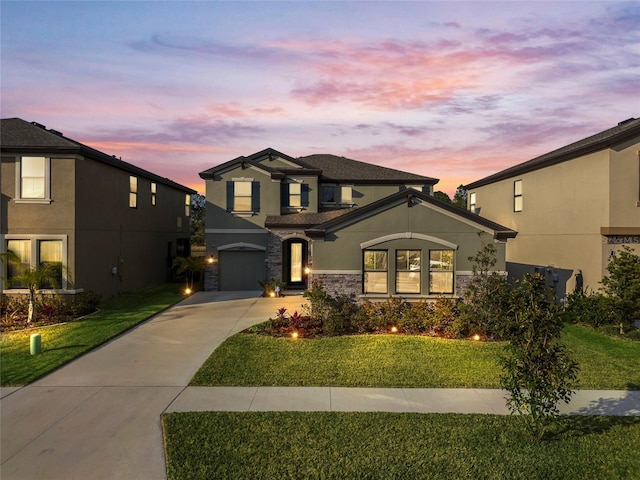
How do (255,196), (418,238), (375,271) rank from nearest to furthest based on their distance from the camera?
1. (418,238)
2. (375,271)
3. (255,196)

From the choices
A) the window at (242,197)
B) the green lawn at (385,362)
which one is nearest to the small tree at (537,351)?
the green lawn at (385,362)

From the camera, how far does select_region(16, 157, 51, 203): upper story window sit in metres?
15.1

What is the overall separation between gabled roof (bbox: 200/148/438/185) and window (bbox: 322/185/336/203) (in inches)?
18.4

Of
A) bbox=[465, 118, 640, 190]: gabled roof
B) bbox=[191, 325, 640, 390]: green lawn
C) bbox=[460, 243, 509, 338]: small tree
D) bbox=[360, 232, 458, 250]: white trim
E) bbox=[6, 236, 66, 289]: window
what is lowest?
bbox=[191, 325, 640, 390]: green lawn

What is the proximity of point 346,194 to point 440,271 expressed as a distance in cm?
1158

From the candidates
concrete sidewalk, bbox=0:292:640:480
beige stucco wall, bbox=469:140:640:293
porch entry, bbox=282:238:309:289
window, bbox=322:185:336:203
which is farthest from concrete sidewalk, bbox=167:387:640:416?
window, bbox=322:185:336:203

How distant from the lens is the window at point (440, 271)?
14320mm

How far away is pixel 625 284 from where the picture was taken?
43.0ft

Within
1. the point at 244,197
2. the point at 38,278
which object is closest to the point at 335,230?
the point at 244,197

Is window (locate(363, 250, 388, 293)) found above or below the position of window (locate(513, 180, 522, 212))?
below

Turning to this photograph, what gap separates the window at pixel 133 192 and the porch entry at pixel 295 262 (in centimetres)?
874

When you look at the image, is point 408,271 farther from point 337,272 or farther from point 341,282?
point 337,272

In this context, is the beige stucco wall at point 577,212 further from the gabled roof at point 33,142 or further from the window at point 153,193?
the window at point 153,193

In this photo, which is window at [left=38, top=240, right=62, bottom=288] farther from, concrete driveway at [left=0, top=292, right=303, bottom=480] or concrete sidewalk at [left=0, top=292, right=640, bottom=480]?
concrete sidewalk at [left=0, top=292, right=640, bottom=480]
